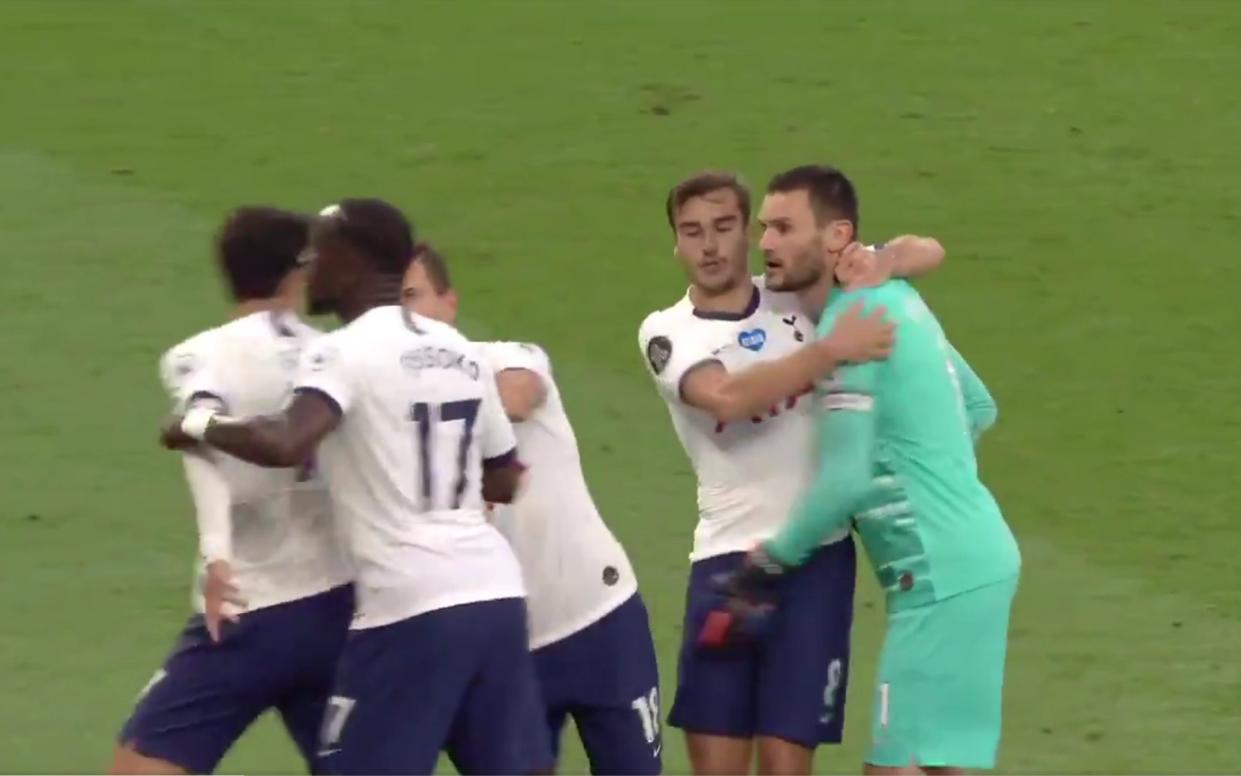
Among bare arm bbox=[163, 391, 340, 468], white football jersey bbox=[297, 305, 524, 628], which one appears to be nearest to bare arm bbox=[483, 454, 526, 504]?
white football jersey bbox=[297, 305, 524, 628]

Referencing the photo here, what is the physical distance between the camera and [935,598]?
590cm

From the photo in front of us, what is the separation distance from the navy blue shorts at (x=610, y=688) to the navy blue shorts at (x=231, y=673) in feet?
1.98

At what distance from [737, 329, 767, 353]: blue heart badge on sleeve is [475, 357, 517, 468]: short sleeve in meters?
0.80

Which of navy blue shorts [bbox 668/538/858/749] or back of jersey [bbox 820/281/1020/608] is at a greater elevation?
back of jersey [bbox 820/281/1020/608]

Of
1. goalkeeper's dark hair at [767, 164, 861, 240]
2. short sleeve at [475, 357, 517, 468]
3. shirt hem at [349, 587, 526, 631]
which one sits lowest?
shirt hem at [349, 587, 526, 631]

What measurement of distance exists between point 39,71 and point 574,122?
3.17m

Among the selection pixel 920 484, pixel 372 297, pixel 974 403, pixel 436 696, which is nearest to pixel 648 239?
pixel 974 403

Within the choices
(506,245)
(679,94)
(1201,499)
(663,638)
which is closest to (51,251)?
(506,245)

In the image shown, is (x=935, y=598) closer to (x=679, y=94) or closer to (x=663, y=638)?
(x=663, y=638)

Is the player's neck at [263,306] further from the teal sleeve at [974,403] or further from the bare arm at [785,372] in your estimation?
the teal sleeve at [974,403]

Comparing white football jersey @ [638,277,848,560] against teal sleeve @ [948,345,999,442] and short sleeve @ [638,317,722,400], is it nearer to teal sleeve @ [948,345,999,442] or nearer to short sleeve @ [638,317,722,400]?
short sleeve @ [638,317,722,400]

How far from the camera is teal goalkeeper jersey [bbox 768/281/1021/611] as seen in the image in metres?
5.86

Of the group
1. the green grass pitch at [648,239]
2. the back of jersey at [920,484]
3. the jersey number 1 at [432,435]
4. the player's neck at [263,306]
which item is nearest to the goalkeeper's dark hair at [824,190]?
the back of jersey at [920,484]

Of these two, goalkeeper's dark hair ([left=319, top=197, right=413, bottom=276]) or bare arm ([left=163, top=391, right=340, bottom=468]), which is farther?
goalkeeper's dark hair ([left=319, top=197, right=413, bottom=276])
